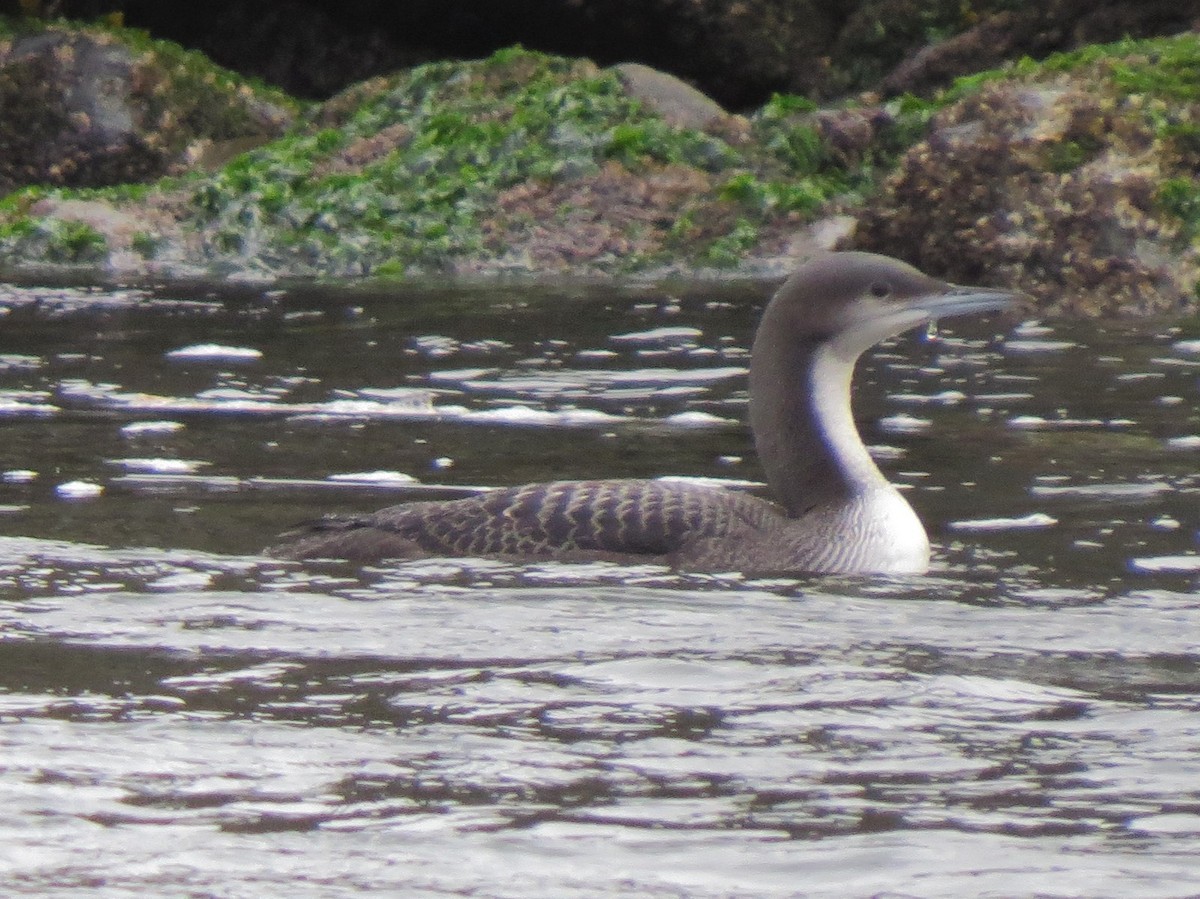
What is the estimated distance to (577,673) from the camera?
214 inches

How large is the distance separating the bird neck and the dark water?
1.42 ft

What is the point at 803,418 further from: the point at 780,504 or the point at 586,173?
the point at 586,173

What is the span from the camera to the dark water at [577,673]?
4.06 metres

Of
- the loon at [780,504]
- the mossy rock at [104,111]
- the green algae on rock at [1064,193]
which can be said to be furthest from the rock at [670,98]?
the loon at [780,504]

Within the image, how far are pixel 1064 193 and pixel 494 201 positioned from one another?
4644 millimetres

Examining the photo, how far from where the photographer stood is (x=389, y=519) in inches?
269

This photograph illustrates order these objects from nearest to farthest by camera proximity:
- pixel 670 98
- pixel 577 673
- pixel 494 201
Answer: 1. pixel 577 673
2. pixel 494 201
3. pixel 670 98

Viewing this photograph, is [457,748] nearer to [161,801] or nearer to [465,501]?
→ [161,801]

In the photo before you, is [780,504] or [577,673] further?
[780,504]

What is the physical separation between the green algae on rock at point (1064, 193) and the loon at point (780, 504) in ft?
22.4

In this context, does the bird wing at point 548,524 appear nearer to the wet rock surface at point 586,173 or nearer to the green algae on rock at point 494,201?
the wet rock surface at point 586,173

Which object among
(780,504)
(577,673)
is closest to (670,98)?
(780,504)

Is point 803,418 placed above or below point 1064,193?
below

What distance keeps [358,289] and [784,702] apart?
1068cm
